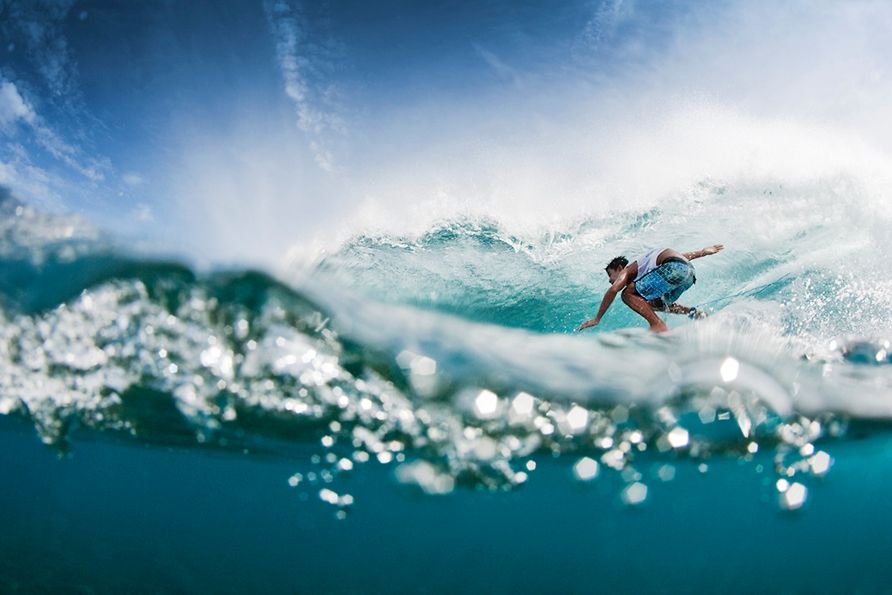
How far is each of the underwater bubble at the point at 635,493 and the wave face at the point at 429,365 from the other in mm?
5004

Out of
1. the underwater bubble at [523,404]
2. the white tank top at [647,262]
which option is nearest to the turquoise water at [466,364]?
the underwater bubble at [523,404]

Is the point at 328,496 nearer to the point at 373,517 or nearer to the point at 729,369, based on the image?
the point at 373,517

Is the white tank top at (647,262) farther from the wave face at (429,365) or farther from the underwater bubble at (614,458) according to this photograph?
the underwater bubble at (614,458)

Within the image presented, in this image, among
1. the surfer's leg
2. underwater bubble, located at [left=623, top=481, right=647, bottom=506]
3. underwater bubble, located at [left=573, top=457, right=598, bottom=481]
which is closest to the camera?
the surfer's leg

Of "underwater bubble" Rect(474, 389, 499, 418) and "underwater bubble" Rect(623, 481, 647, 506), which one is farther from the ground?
Answer: "underwater bubble" Rect(623, 481, 647, 506)

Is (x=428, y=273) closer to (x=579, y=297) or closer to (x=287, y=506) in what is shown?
(x=579, y=297)

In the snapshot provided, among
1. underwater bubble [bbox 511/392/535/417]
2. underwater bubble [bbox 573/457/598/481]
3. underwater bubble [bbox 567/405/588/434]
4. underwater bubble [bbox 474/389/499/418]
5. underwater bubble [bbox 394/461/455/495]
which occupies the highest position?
underwater bubble [bbox 573/457/598/481]

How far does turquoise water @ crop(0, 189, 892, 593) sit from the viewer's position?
20.3 ft

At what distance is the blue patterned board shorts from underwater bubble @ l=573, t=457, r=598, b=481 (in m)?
4.18

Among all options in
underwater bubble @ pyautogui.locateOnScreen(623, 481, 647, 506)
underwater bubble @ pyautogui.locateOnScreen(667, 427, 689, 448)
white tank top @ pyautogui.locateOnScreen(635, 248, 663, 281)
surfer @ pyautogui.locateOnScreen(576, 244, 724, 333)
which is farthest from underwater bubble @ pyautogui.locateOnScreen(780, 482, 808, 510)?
white tank top @ pyautogui.locateOnScreen(635, 248, 663, 281)

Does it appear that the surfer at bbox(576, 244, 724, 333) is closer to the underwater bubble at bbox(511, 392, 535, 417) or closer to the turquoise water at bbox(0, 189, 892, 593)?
the turquoise water at bbox(0, 189, 892, 593)

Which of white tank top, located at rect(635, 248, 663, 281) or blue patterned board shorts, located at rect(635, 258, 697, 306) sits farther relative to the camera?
white tank top, located at rect(635, 248, 663, 281)

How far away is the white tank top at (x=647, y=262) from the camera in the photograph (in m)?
7.76

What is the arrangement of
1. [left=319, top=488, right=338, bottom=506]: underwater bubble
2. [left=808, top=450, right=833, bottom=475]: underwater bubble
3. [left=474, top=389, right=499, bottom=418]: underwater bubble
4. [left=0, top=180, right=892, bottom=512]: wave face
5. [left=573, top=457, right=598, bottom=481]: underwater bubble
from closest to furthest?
[left=0, top=180, right=892, bottom=512]: wave face < [left=474, top=389, right=499, bottom=418]: underwater bubble < [left=573, top=457, right=598, bottom=481]: underwater bubble < [left=808, top=450, right=833, bottom=475]: underwater bubble < [left=319, top=488, right=338, bottom=506]: underwater bubble
